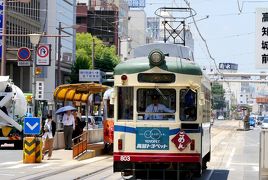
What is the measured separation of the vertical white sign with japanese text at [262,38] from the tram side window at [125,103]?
3.77 m

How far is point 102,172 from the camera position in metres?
20.0

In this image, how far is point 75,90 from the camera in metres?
28.5

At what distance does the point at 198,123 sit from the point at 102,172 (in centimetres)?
497

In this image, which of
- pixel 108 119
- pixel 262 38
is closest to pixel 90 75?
pixel 108 119

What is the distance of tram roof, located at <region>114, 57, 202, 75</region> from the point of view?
1611cm

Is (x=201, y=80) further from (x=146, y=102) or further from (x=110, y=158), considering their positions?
(x=110, y=158)

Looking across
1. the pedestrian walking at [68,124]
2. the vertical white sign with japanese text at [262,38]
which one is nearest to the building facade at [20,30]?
the pedestrian walking at [68,124]

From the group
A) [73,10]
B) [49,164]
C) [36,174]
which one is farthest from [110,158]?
[73,10]

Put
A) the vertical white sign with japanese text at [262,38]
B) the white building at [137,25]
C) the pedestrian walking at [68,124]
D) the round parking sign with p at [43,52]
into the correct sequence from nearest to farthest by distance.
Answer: the vertical white sign with japanese text at [262,38], the pedestrian walking at [68,124], the round parking sign with p at [43,52], the white building at [137,25]

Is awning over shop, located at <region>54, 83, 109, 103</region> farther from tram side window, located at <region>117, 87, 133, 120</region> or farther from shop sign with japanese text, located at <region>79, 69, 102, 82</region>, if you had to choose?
shop sign with japanese text, located at <region>79, 69, 102, 82</region>

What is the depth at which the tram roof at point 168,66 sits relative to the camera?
16109 millimetres

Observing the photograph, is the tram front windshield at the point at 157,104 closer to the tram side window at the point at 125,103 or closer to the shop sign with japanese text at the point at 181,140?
the tram side window at the point at 125,103

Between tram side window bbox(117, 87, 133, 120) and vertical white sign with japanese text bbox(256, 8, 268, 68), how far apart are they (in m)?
3.77

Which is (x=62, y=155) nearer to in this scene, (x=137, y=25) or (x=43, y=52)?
(x=43, y=52)
